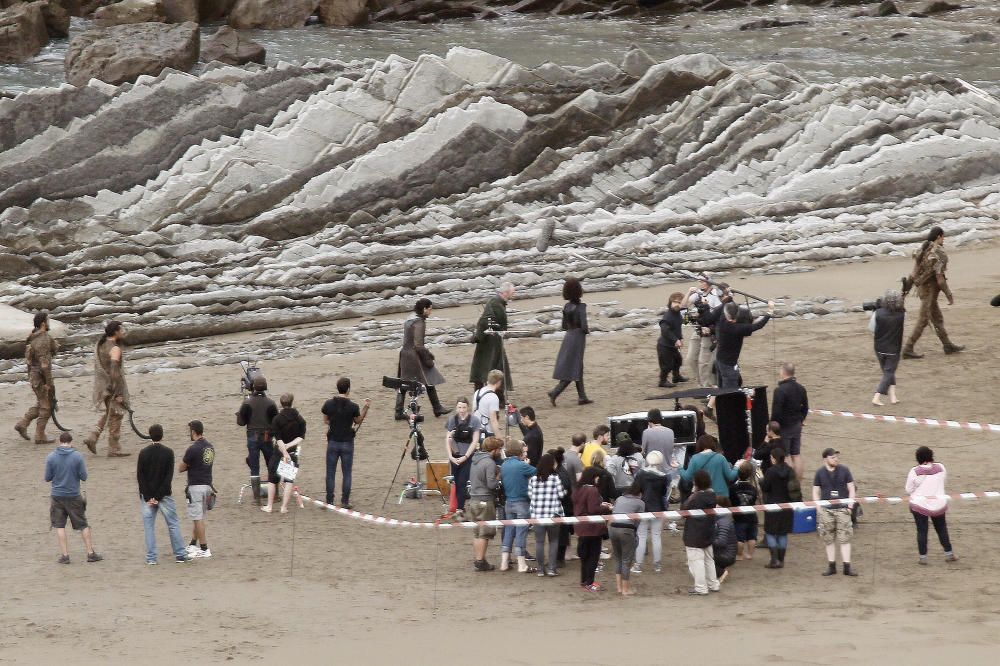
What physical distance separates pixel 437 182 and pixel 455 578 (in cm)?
1349

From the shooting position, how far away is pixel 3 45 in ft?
112

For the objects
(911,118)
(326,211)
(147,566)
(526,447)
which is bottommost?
(147,566)

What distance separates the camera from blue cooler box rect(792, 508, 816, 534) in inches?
545

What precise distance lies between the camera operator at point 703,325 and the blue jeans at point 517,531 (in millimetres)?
4691

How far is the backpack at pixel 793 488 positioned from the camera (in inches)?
523

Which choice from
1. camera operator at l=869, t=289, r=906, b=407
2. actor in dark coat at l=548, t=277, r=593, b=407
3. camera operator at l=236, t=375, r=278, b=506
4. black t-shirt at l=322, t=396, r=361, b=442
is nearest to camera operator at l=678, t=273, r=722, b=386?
actor in dark coat at l=548, t=277, r=593, b=407

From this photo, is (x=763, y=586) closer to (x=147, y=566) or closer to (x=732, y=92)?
(x=147, y=566)

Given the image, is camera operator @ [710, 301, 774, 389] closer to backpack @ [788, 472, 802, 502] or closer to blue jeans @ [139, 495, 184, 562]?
backpack @ [788, 472, 802, 502]

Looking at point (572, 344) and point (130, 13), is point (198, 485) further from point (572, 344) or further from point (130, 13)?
point (130, 13)

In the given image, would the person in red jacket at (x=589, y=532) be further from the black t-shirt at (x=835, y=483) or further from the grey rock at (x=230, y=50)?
the grey rock at (x=230, y=50)

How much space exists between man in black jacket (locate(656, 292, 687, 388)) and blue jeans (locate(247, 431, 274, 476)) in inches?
199

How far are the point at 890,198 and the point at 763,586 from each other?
1501 cm

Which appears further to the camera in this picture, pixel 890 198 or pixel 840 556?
pixel 890 198

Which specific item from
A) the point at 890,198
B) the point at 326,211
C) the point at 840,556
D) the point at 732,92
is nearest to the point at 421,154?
the point at 326,211
